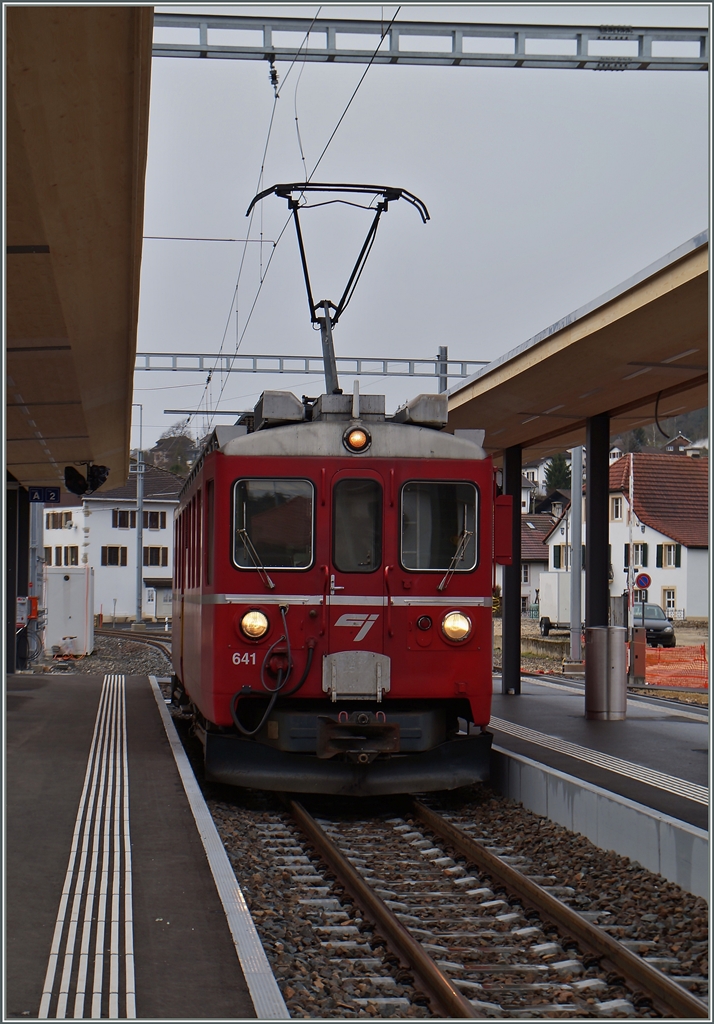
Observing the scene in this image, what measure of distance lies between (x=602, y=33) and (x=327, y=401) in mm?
5670

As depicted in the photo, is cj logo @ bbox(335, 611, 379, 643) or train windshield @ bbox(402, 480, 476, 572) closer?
cj logo @ bbox(335, 611, 379, 643)

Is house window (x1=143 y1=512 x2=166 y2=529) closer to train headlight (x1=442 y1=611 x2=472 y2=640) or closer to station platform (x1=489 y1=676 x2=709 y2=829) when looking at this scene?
station platform (x1=489 y1=676 x2=709 y2=829)

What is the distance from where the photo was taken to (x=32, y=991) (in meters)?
4.38

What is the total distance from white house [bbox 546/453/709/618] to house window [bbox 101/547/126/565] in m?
21.8

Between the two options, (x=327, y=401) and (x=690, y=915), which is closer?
(x=690, y=915)

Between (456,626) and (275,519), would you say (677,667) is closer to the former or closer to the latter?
(456,626)

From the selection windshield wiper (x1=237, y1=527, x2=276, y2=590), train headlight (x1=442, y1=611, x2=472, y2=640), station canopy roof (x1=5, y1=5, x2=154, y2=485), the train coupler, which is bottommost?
the train coupler

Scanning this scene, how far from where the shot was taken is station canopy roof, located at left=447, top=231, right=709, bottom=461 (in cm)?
812

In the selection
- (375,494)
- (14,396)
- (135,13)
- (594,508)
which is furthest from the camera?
(14,396)

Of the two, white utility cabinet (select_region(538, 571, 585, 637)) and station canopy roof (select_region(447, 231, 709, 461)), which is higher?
station canopy roof (select_region(447, 231, 709, 461))

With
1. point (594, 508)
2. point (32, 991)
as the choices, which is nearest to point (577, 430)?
point (594, 508)

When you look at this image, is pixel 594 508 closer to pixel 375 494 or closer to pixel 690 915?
pixel 375 494

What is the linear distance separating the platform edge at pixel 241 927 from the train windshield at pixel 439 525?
2.46 metres

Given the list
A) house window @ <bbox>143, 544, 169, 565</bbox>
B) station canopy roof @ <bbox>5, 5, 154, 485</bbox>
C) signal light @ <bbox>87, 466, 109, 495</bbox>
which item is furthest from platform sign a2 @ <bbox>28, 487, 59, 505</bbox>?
house window @ <bbox>143, 544, 169, 565</bbox>
